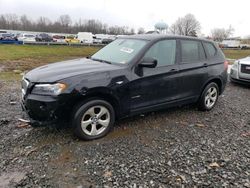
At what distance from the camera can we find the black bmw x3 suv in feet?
11.6

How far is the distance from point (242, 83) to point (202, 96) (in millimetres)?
4280

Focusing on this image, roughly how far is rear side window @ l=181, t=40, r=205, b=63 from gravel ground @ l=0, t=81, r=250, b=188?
→ 4.16 feet

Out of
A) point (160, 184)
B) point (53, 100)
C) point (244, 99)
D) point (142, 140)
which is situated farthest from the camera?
point (244, 99)

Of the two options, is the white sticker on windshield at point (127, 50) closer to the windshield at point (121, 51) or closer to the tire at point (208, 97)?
the windshield at point (121, 51)

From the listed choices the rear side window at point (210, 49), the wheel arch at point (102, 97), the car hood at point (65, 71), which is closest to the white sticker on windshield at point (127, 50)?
the car hood at point (65, 71)

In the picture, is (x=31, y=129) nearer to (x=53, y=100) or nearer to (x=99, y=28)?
(x=53, y=100)

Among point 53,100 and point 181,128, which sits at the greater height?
point 53,100

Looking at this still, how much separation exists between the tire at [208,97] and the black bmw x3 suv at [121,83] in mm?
24

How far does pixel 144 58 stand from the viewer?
4.12 meters

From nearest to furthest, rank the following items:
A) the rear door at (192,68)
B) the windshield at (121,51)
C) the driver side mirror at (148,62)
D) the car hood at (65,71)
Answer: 1. the car hood at (65,71)
2. the driver side mirror at (148,62)
3. the windshield at (121,51)
4. the rear door at (192,68)

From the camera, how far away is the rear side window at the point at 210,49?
5.41 metres

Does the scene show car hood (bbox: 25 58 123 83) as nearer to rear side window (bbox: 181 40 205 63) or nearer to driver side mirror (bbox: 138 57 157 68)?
driver side mirror (bbox: 138 57 157 68)

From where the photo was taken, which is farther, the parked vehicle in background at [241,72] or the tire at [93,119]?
the parked vehicle in background at [241,72]

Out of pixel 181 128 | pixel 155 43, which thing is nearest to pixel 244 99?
pixel 181 128
